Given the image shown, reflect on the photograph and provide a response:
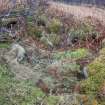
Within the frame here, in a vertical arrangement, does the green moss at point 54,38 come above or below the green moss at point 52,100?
above

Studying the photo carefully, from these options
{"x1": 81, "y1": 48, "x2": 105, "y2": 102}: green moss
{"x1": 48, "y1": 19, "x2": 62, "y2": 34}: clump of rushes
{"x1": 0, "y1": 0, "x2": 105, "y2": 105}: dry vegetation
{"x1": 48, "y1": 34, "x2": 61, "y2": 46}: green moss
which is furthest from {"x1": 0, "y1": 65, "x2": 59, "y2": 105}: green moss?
{"x1": 48, "y1": 19, "x2": 62, "y2": 34}: clump of rushes

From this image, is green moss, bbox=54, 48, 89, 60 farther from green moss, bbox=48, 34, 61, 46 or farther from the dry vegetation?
green moss, bbox=48, 34, 61, 46

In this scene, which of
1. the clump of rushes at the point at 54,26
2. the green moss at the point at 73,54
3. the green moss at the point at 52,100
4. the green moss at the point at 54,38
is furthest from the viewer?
the clump of rushes at the point at 54,26

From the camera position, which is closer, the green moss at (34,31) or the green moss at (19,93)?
the green moss at (19,93)

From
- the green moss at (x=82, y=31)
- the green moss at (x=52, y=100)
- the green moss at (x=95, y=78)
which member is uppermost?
the green moss at (x=82, y=31)

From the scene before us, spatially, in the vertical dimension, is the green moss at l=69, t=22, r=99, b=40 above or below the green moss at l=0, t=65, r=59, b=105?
above

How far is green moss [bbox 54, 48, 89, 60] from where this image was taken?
5898 millimetres

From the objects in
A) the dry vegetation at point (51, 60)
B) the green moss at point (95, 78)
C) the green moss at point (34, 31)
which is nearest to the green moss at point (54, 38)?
the dry vegetation at point (51, 60)

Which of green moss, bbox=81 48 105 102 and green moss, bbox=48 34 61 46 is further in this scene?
green moss, bbox=48 34 61 46

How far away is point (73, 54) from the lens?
6.02 meters

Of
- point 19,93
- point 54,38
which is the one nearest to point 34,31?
point 54,38

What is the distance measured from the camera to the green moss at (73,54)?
5898 mm

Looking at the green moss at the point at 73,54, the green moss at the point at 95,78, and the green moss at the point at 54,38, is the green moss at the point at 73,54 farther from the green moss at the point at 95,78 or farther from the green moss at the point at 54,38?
the green moss at the point at 54,38

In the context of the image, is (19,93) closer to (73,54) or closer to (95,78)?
(95,78)
